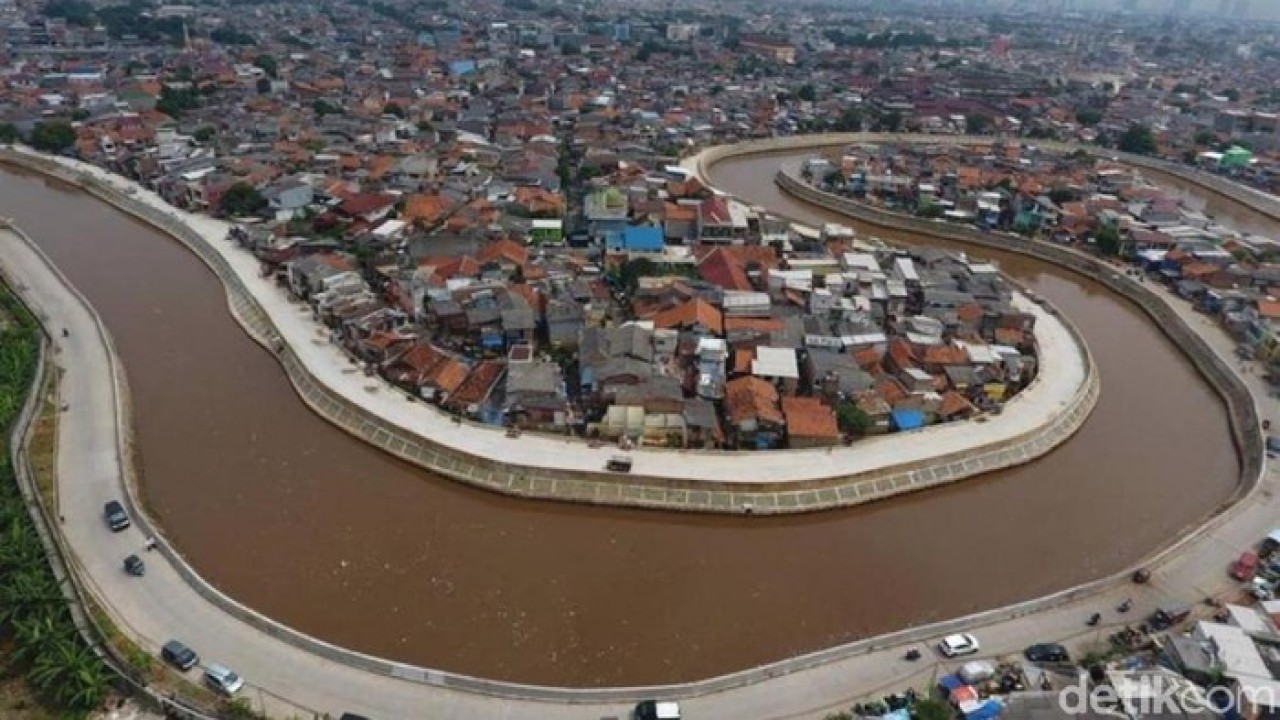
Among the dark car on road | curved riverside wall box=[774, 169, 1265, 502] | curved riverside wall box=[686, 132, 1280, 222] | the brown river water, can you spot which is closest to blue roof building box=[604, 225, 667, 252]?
the brown river water

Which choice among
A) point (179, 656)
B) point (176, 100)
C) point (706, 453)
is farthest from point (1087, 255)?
point (176, 100)

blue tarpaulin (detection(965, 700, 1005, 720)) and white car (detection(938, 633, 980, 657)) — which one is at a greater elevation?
blue tarpaulin (detection(965, 700, 1005, 720))

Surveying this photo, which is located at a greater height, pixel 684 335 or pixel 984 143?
pixel 984 143

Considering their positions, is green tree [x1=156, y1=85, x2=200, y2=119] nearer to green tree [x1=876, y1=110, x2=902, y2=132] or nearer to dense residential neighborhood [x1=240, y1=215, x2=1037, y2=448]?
dense residential neighborhood [x1=240, y1=215, x2=1037, y2=448]

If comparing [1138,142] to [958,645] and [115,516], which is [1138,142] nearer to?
[958,645]

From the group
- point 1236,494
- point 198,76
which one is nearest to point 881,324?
point 1236,494

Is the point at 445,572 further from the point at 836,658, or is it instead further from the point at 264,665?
the point at 836,658

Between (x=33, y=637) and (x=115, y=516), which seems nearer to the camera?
(x=33, y=637)
